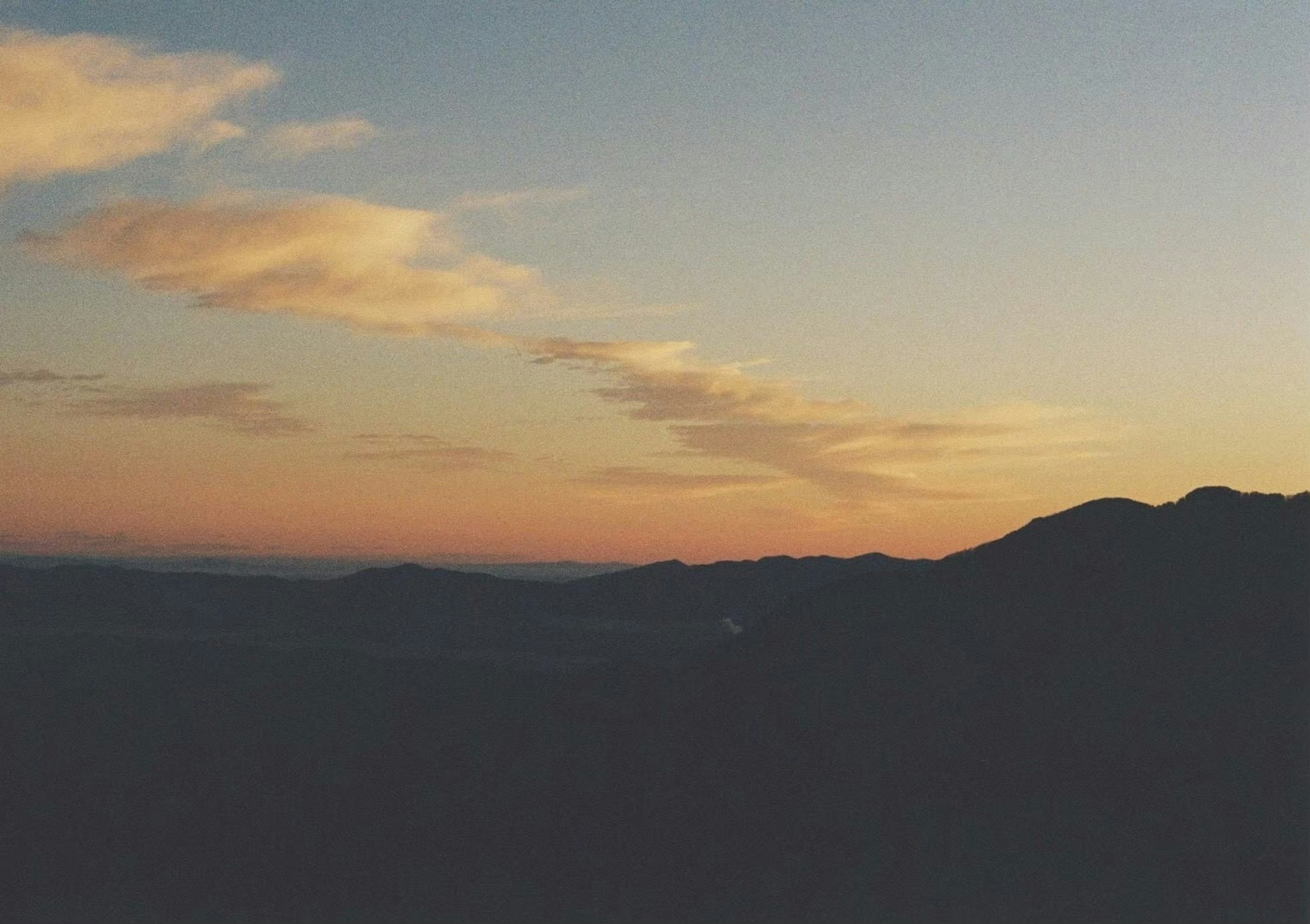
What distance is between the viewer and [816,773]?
3547 cm

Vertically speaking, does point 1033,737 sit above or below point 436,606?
below

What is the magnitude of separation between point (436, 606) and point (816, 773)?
57077 millimetres

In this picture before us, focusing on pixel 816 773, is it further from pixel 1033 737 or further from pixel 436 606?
pixel 436 606

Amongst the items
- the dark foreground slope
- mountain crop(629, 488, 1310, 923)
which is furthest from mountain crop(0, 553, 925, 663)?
mountain crop(629, 488, 1310, 923)

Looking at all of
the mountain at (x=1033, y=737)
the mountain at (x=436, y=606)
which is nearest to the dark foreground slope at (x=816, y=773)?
the mountain at (x=1033, y=737)

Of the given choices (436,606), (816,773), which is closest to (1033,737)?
(816,773)

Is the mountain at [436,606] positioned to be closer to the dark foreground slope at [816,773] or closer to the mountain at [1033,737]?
the dark foreground slope at [816,773]

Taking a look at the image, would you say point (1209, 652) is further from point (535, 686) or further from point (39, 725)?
point (39, 725)

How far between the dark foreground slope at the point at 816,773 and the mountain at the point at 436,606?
2993 cm

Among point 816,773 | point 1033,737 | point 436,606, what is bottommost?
point 816,773

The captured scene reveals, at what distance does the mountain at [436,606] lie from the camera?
79.1 metres

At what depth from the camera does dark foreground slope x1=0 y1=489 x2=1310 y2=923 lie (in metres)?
31.5

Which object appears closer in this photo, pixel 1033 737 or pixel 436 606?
pixel 1033 737

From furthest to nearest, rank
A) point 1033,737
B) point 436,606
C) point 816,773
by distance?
point 436,606, point 816,773, point 1033,737
